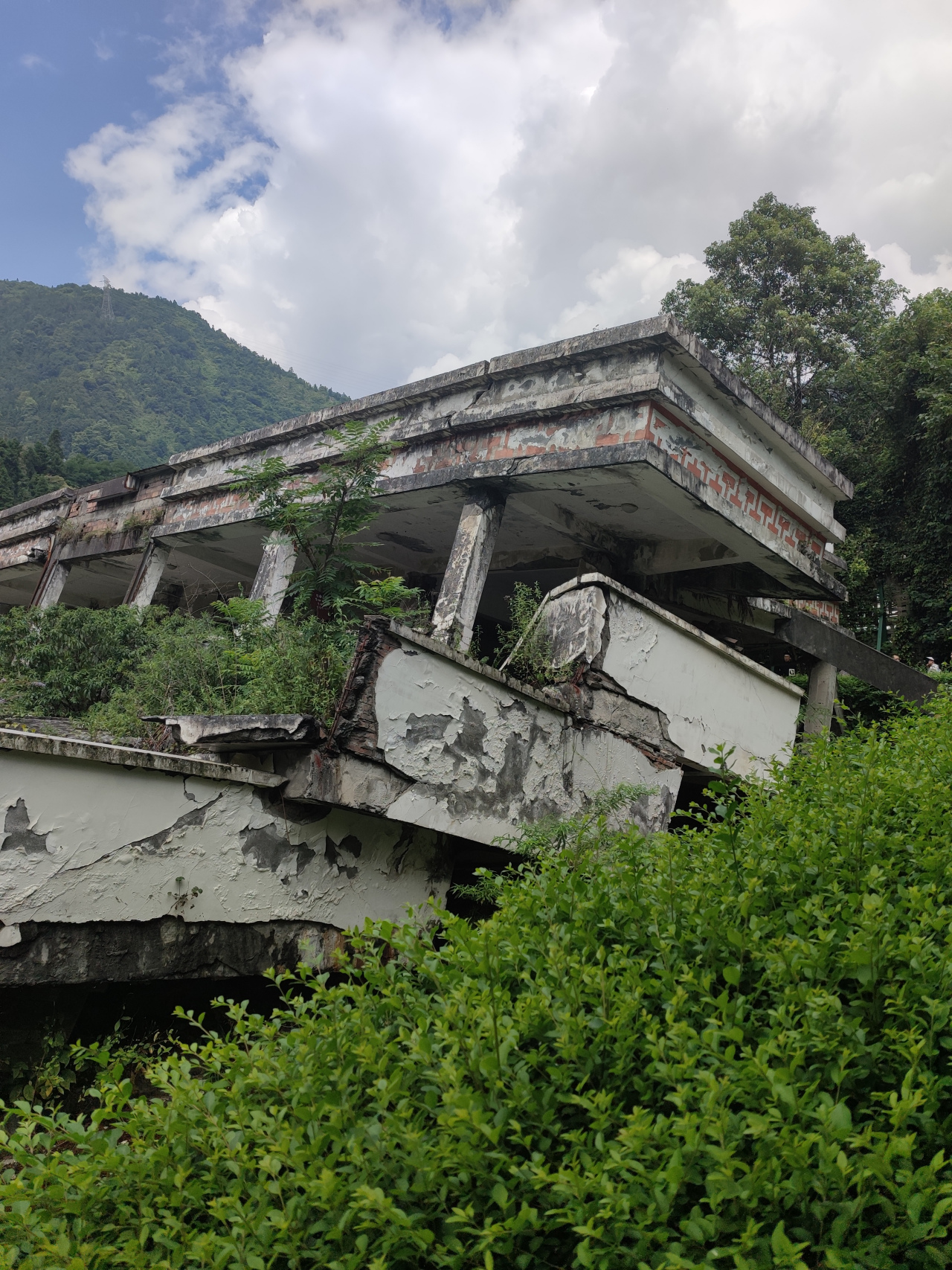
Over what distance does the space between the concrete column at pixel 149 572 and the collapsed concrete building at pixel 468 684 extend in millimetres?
93

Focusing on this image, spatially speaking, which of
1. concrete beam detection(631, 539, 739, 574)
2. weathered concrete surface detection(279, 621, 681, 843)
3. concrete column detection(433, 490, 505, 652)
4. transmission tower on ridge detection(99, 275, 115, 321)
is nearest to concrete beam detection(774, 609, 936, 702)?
concrete beam detection(631, 539, 739, 574)

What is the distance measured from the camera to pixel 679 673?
5.87 metres

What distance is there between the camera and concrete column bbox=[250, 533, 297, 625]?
7.64 metres

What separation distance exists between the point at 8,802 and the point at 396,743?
174cm

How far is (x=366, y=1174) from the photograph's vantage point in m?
1.50

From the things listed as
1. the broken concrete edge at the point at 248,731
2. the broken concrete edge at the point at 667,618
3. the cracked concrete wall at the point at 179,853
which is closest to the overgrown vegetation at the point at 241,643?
the broken concrete edge at the point at 248,731

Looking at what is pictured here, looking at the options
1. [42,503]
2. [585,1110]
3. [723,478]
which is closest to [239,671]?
[723,478]

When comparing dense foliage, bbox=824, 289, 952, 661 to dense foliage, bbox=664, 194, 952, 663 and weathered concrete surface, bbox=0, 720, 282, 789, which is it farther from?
weathered concrete surface, bbox=0, 720, 282, 789

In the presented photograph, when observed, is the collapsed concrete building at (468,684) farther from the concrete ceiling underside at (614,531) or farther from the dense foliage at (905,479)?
the dense foliage at (905,479)

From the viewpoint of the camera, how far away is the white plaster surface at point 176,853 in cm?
323

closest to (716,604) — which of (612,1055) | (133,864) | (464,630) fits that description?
(464,630)

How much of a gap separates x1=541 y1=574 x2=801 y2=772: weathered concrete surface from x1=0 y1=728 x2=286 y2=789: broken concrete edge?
217cm

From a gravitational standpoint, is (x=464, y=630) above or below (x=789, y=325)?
below

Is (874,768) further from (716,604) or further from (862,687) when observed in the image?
(862,687)
